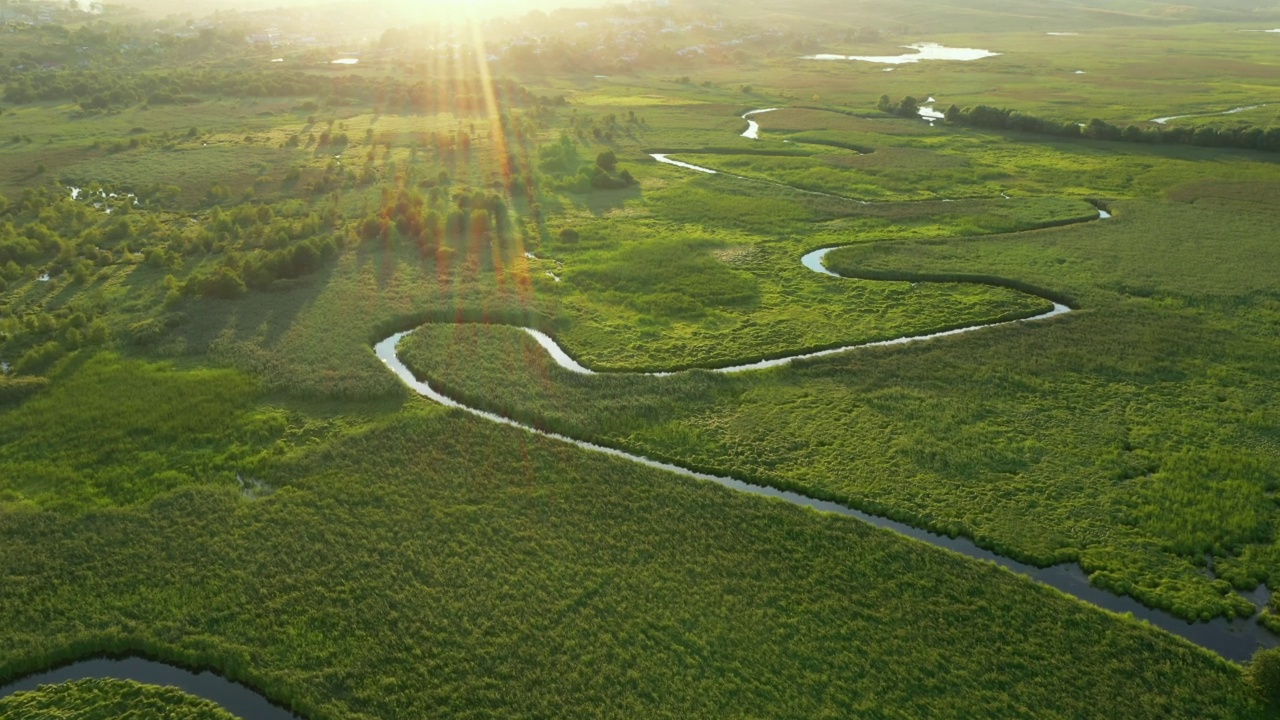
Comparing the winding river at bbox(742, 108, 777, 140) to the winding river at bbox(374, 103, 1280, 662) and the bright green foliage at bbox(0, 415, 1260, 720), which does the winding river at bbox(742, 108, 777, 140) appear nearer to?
the winding river at bbox(374, 103, 1280, 662)

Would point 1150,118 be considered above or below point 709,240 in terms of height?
above

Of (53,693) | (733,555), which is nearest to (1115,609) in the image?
(733,555)

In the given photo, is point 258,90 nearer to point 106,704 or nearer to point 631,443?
point 631,443

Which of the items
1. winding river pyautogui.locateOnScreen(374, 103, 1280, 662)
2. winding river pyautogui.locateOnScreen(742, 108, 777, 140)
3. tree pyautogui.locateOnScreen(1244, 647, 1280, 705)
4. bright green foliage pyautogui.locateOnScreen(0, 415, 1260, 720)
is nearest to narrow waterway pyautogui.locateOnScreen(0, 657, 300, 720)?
bright green foliage pyautogui.locateOnScreen(0, 415, 1260, 720)

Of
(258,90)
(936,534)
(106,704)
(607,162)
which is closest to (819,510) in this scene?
(936,534)

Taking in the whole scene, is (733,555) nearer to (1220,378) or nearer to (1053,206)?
(1220,378)

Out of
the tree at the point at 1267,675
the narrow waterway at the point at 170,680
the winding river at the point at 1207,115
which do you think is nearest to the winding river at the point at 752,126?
the winding river at the point at 1207,115
